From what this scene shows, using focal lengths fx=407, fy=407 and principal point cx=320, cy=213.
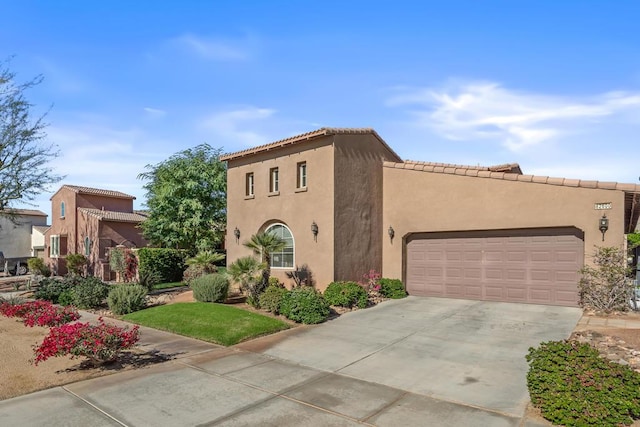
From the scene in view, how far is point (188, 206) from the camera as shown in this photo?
25.5 meters

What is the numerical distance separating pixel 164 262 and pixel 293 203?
459 inches

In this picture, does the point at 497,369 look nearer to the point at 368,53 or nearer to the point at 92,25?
the point at 368,53

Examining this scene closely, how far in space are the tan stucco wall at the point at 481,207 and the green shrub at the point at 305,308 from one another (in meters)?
4.82

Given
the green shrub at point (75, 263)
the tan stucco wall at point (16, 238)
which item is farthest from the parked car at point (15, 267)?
the green shrub at point (75, 263)

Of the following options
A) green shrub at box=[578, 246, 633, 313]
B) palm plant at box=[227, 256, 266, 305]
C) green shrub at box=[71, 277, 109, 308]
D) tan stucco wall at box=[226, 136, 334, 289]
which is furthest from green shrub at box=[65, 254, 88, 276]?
green shrub at box=[578, 246, 633, 313]

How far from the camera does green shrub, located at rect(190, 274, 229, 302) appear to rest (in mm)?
→ 14453

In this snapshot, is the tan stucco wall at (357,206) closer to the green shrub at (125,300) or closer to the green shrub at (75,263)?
the green shrub at (125,300)

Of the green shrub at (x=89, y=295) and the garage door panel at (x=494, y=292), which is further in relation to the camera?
the green shrub at (x=89, y=295)

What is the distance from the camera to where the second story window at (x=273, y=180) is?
17297 millimetres

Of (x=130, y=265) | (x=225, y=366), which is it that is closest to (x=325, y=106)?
(x=225, y=366)

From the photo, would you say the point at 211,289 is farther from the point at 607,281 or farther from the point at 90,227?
the point at 90,227

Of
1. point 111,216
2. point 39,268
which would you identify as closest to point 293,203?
point 111,216

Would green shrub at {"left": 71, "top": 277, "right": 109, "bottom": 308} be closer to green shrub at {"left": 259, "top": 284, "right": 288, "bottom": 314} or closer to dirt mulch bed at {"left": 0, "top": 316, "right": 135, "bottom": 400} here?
dirt mulch bed at {"left": 0, "top": 316, "right": 135, "bottom": 400}

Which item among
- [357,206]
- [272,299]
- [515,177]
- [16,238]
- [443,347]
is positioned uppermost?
[515,177]
